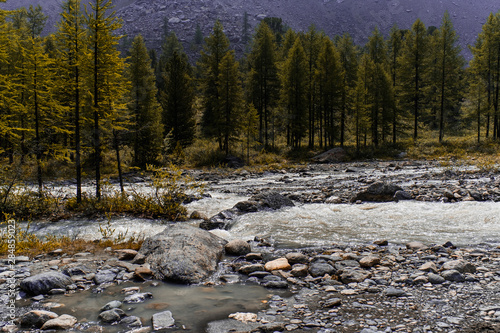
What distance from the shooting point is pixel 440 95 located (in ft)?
136

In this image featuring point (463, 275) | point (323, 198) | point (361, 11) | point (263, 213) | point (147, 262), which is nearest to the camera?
point (463, 275)

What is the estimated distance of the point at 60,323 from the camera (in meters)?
4.39

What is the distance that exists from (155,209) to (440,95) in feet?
136

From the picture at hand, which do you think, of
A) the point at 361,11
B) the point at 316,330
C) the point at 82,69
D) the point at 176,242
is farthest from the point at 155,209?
the point at 361,11

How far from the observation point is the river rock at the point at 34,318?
4.40 metres

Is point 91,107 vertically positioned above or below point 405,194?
above

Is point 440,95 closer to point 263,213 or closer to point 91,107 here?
point 263,213

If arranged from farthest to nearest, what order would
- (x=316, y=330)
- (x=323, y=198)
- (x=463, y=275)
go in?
(x=323, y=198)
(x=463, y=275)
(x=316, y=330)

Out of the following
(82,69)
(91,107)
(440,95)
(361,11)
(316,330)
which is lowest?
(316,330)

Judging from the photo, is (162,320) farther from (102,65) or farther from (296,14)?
(296,14)

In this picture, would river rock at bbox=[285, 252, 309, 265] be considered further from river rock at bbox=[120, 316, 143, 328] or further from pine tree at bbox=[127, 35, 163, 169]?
pine tree at bbox=[127, 35, 163, 169]

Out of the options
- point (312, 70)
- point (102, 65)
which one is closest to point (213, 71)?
point (312, 70)

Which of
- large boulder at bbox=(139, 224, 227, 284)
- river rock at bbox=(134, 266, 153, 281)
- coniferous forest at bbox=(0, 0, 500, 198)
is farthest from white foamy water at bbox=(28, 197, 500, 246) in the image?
coniferous forest at bbox=(0, 0, 500, 198)

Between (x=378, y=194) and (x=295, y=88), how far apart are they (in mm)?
26238
